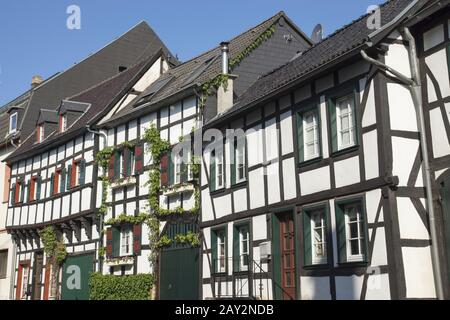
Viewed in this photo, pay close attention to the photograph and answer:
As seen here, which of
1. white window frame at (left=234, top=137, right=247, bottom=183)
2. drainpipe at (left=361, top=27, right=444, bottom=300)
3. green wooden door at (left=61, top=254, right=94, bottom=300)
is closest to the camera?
drainpipe at (left=361, top=27, right=444, bottom=300)

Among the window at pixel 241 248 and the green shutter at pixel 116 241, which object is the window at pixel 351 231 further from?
the green shutter at pixel 116 241

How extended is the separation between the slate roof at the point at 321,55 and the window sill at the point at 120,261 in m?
5.73

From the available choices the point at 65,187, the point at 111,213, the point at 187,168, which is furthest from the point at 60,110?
the point at 187,168

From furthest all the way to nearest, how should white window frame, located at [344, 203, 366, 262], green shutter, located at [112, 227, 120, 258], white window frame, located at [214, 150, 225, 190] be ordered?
green shutter, located at [112, 227, 120, 258], white window frame, located at [214, 150, 225, 190], white window frame, located at [344, 203, 366, 262]

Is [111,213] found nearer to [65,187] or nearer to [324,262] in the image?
[65,187]

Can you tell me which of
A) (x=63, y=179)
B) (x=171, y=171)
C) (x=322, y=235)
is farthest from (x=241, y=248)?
(x=63, y=179)

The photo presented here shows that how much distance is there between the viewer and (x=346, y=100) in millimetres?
13414

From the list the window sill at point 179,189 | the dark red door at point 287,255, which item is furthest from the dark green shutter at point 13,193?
the dark red door at point 287,255

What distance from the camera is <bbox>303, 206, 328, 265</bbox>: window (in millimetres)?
13508

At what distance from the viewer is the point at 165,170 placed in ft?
64.3

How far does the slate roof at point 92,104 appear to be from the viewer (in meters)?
24.1

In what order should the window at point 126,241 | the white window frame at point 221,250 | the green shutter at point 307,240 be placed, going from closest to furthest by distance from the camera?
the green shutter at point 307,240 → the white window frame at point 221,250 → the window at point 126,241

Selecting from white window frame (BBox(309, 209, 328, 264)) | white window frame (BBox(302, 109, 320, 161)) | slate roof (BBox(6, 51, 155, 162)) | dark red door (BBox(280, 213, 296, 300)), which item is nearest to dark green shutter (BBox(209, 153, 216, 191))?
dark red door (BBox(280, 213, 296, 300))

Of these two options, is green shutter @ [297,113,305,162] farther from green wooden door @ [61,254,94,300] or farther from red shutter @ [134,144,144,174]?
green wooden door @ [61,254,94,300]
